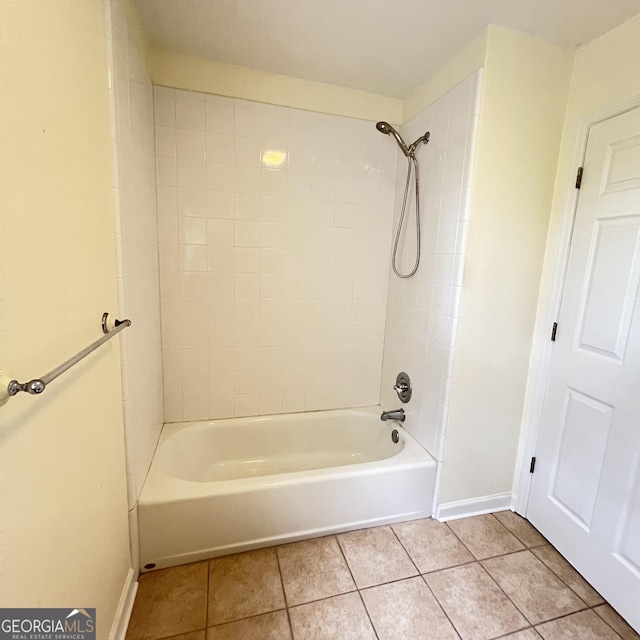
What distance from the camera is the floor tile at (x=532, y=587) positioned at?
4.39ft

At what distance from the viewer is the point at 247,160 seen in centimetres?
192

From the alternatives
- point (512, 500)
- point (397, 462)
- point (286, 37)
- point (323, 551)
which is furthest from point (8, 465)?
point (512, 500)

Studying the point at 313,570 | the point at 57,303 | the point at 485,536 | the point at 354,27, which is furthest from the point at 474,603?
the point at 354,27

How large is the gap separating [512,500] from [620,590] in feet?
1.90

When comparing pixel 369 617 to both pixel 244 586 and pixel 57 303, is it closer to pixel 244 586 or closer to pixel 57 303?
pixel 244 586

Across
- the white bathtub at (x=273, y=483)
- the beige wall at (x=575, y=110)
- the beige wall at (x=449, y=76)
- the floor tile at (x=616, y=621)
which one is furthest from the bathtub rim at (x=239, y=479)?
the beige wall at (x=449, y=76)

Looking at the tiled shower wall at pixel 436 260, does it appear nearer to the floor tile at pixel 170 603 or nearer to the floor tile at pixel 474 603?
the floor tile at pixel 474 603

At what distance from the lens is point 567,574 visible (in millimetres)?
1504

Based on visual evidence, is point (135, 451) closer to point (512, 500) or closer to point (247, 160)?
point (247, 160)

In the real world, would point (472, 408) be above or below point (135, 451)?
above

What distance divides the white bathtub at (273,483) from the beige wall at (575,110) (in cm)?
75

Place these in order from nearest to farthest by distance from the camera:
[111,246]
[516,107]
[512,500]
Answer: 1. [111,246]
2. [516,107]
3. [512,500]

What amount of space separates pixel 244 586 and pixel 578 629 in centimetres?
131

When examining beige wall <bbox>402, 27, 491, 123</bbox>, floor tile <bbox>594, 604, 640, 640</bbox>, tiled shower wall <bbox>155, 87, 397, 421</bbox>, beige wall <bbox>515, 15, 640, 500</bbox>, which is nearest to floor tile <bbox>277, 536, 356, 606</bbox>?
tiled shower wall <bbox>155, 87, 397, 421</bbox>
